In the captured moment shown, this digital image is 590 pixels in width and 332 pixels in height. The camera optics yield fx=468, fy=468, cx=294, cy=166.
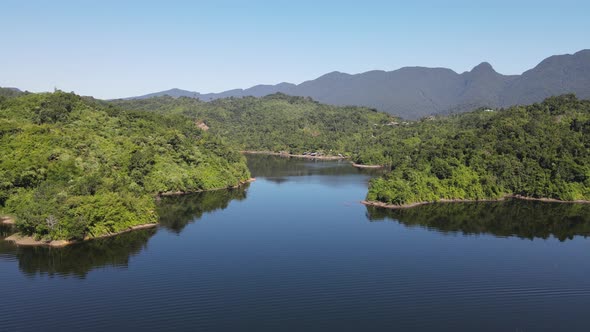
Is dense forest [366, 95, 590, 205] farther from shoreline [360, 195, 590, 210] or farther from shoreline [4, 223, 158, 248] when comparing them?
shoreline [4, 223, 158, 248]

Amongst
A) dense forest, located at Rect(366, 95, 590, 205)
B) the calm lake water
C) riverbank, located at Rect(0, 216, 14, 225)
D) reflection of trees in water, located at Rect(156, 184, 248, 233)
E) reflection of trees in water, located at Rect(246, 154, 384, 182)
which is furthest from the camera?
reflection of trees in water, located at Rect(246, 154, 384, 182)

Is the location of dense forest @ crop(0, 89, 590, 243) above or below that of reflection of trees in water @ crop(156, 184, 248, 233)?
above

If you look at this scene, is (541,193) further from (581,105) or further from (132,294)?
(132,294)

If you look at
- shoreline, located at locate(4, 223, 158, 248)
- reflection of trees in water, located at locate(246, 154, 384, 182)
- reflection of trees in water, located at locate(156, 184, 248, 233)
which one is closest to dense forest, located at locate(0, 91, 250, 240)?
shoreline, located at locate(4, 223, 158, 248)

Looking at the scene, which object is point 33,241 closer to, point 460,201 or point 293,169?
point 460,201

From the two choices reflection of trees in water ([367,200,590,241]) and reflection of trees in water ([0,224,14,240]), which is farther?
reflection of trees in water ([367,200,590,241])

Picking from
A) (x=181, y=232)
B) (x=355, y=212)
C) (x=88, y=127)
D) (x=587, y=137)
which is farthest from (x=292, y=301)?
(x=587, y=137)
